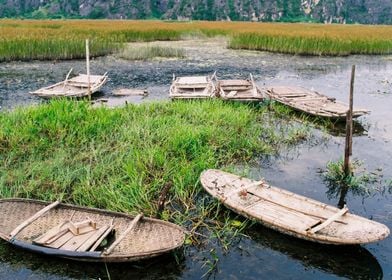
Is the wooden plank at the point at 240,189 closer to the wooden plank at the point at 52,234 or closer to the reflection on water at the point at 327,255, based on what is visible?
the reflection on water at the point at 327,255

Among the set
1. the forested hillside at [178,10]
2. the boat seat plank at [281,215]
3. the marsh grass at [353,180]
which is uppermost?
the forested hillside at [178,10]

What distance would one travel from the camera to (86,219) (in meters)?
6.20

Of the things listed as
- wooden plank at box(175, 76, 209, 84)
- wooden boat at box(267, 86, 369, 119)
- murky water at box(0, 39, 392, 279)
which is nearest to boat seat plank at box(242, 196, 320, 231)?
murky water at box(0, 39, 392, 279)

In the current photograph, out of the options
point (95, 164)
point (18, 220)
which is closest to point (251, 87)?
point (95, 164)

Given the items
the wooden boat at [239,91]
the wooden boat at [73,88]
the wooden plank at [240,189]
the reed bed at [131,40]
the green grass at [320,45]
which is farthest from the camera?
the green grass at [320,45]

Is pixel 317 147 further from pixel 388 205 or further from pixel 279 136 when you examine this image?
pixel 388 205

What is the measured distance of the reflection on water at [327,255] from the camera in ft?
18.3

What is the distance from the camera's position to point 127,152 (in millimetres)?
8453

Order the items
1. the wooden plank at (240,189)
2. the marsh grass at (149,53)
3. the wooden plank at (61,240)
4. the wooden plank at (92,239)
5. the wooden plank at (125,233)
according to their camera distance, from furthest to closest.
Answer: the marsh grass at (149,53), the wooden plank at (240,189), the wooden plank at (61,240), the wooden plank at (92,239), the wooden plank at (125,233)

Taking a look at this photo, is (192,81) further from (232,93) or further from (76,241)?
(76,241)

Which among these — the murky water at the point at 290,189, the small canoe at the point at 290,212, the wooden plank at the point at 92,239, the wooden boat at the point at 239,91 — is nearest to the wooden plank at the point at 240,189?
the small canoe at the point at 290,212

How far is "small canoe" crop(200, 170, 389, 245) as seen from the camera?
571cm

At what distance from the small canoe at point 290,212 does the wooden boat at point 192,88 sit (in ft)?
19.3

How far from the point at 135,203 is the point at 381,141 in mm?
7127
